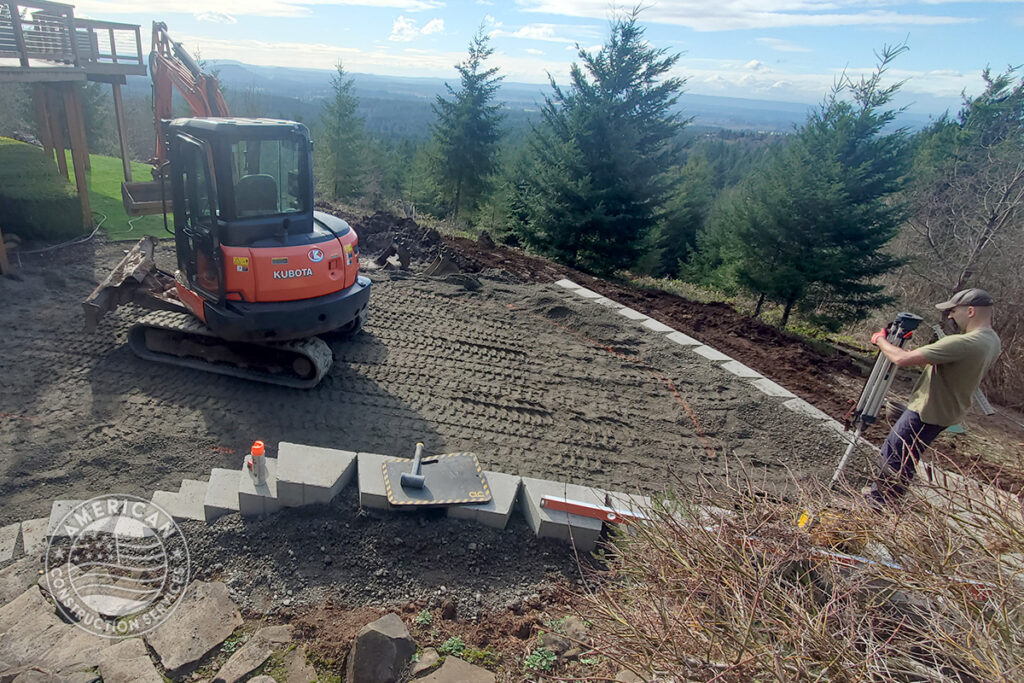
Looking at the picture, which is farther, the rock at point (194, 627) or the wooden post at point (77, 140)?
the wooden post at point (77, 140)

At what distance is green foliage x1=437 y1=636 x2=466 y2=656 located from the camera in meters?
3.11

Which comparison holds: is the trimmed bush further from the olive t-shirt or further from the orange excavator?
the olive t-shirt

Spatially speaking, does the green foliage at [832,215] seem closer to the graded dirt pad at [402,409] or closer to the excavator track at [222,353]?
the graded dirt pad at [402,409]

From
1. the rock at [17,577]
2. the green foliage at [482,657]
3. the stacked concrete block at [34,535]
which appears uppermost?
the green foliage at [482,657]

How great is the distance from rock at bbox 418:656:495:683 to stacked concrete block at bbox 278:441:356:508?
60.5 inches

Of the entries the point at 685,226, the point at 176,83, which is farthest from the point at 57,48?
the point at 685,226

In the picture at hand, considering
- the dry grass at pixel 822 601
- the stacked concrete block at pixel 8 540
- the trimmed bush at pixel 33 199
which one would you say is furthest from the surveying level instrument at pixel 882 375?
the trimmed bush at pixel 33 199

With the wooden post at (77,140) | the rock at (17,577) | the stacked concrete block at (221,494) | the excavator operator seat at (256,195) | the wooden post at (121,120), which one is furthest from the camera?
the wooden post at (121,120)

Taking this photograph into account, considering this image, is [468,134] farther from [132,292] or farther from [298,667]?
[298,667]

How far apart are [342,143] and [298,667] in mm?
24455

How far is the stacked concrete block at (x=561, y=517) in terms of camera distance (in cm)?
401

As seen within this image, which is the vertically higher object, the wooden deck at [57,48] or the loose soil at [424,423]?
the wooden deck at [57,48]

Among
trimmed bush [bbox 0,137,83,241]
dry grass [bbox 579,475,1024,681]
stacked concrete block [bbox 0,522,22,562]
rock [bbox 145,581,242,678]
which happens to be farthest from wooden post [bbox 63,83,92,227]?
dry grass [bbox 579,475,1024,681]

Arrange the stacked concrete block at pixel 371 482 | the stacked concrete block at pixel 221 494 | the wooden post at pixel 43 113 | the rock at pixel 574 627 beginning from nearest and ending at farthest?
the rock at pixel 574 627 → the stacked concrete block at pixel 221 494 → the stacked concrete block at pixel 371 482 → the wooden post at pixel 43 113
